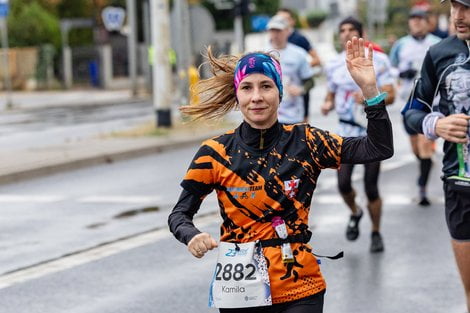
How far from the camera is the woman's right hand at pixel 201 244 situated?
4062mm

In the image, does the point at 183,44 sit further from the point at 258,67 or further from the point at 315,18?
the point at 315,18

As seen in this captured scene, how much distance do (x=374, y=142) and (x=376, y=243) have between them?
4868 mm

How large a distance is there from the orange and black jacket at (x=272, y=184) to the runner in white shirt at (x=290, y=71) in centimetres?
639

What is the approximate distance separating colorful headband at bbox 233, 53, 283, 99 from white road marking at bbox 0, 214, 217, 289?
13.0 ft

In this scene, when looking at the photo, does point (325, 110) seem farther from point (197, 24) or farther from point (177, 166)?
point (197, 24)

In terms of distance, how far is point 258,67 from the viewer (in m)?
4.29

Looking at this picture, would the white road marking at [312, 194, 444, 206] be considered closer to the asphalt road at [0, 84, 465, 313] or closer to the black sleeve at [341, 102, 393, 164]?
the asphalt road at [0, 84, 465, 313]

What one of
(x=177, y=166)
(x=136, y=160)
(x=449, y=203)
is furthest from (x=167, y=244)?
(x=136, y=160)

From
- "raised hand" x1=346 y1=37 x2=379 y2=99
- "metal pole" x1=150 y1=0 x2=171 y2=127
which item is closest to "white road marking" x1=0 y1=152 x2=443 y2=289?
"raised hand" x1=346 y1=37 x2=379 y2=99

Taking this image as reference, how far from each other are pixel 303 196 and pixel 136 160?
42.8 feet

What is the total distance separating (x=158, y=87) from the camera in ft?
69.1

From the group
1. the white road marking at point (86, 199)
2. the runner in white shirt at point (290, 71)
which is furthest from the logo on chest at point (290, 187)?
the white road marking at point (86, 199)

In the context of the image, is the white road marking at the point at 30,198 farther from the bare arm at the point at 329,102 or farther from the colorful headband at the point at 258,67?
the colorful headband at the point at 258,67

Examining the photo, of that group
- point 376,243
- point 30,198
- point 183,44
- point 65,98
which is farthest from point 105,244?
point 65,98
